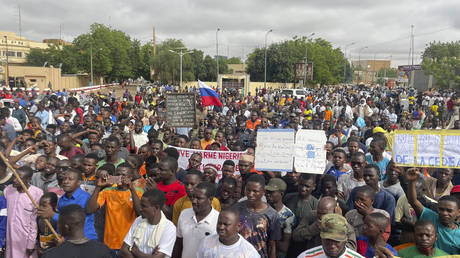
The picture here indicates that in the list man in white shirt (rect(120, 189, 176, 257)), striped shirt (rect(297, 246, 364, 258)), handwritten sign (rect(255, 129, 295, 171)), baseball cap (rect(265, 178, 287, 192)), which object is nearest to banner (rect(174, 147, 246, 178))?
handwritten sign (rect(255, 129, 295, 171))

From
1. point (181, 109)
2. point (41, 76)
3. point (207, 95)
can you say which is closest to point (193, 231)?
point (181, 109)

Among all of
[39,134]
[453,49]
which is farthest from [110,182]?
[453,49]

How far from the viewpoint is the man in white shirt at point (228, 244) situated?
3.02 metres

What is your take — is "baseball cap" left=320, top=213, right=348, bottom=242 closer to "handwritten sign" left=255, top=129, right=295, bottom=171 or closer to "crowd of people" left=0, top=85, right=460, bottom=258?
"crowd of people" left=0, top=85, right=460, bottom=258

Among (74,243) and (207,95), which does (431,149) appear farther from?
(207,95)

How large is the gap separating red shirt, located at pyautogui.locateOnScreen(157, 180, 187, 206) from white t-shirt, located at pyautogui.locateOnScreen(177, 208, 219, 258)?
0.76m

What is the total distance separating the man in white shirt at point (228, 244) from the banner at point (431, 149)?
2267mm

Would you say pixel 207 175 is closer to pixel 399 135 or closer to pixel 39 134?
pixel 399 135

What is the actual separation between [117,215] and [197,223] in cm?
102

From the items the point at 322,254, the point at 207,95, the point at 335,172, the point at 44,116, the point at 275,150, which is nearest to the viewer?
the point at 322,254

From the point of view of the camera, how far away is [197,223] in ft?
12.1

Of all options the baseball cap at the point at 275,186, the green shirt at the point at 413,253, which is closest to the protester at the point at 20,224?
the baseball cap at the point at 275,186

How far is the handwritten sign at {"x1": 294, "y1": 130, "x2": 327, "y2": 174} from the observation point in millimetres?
5070

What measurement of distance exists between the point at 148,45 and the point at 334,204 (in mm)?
67120
